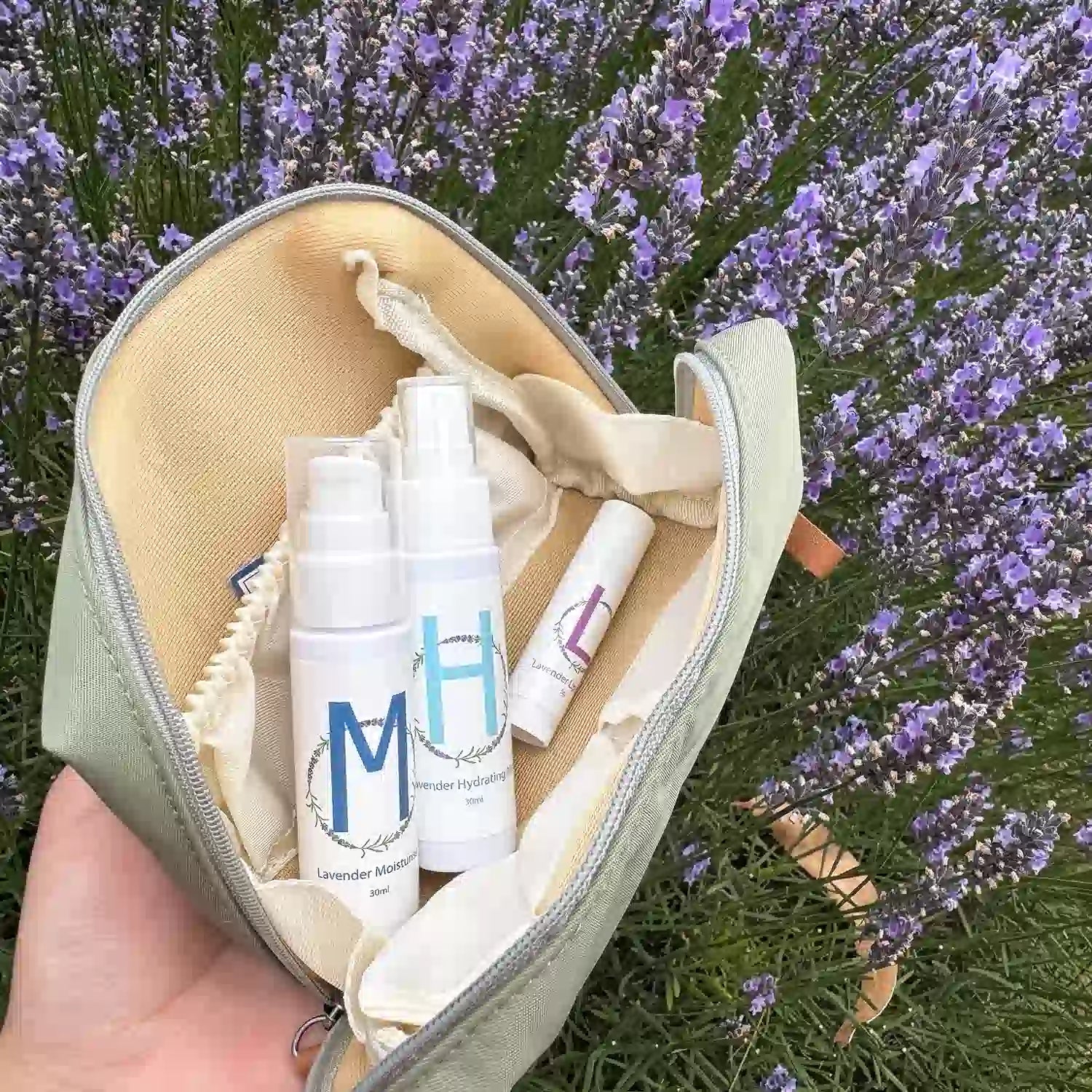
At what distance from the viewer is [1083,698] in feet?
4.60

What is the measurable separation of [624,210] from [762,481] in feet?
1.20

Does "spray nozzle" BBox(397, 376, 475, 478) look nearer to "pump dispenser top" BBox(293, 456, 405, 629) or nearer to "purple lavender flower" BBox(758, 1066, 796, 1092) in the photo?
"pump dispenser top" BBox(293, 456, 405, 629)

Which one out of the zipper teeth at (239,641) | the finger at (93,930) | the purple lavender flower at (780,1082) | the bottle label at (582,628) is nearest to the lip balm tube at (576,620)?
the bottle label at (582,628)

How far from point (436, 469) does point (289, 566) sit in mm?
169

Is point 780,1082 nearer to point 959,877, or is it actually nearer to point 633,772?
point 959,877

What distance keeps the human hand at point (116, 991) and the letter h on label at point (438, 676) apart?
27 cm

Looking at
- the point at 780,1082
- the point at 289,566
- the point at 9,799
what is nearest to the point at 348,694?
the point at 289,566

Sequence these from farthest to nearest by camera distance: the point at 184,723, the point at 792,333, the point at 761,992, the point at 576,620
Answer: the point at 792,333, the point at 761,992, the point at 576,620, the point at 184,723

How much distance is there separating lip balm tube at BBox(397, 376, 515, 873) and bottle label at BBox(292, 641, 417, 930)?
5cm

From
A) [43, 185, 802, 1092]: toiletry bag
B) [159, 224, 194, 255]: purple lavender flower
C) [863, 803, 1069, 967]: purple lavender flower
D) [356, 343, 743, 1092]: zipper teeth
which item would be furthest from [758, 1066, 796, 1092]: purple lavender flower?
[159, 224, 194, 255]: purple lavender flower

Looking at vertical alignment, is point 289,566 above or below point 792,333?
below

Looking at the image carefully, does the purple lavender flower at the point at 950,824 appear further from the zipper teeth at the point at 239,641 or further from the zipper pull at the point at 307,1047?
the zipper teeth at the point at 239,641

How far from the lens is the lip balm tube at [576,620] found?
995 millimetres

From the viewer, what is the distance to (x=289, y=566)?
91 cm
